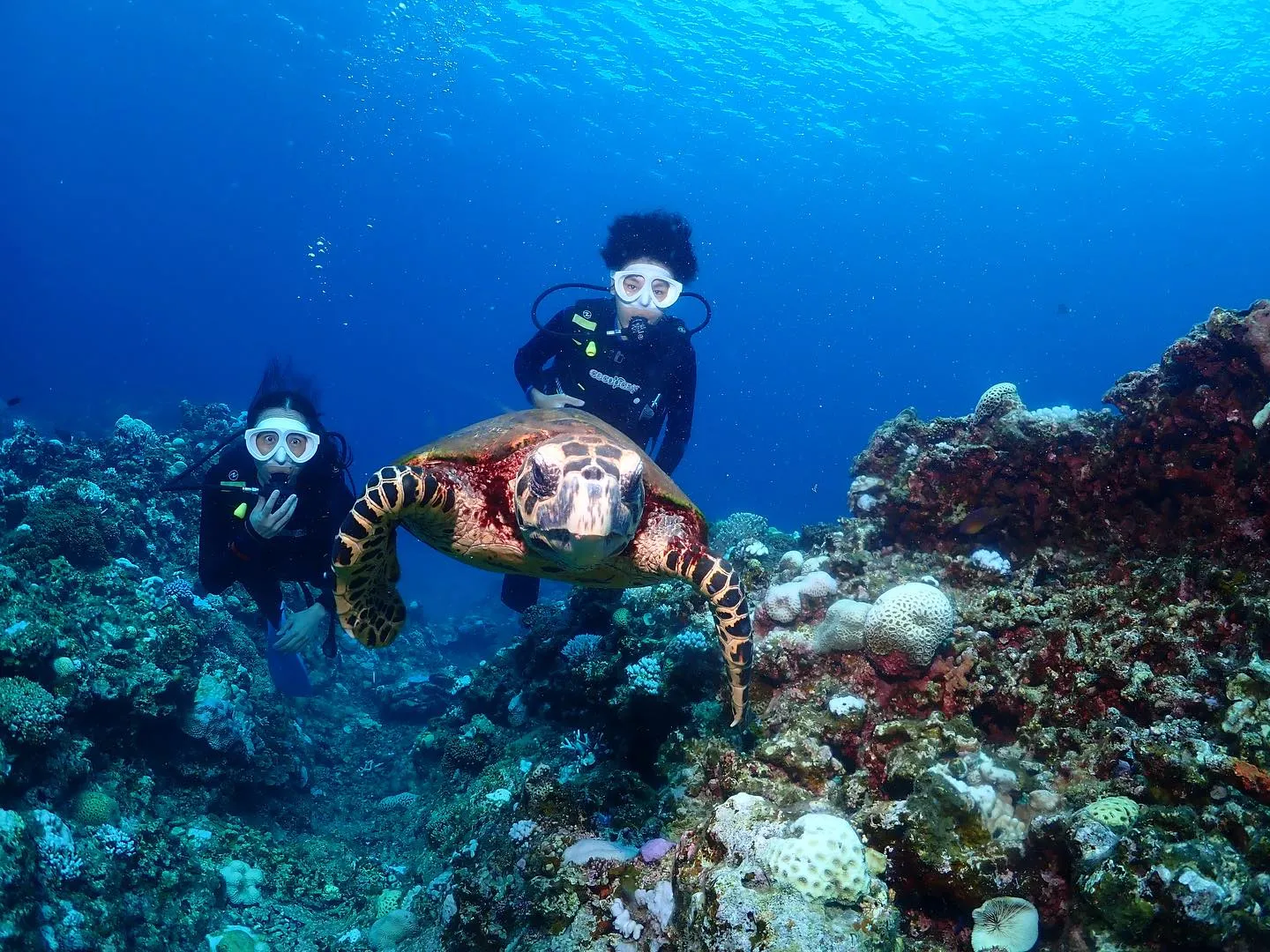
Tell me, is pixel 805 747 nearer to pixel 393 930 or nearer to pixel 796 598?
pixel 796 598

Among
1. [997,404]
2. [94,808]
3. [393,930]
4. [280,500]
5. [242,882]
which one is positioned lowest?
[393,930]

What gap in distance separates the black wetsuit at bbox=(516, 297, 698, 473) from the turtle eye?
4.18 meters

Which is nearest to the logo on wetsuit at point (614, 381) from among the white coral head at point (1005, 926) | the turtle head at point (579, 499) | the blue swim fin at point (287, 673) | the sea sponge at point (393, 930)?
the turtle head at point (579, 499)

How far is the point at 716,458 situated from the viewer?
447ft

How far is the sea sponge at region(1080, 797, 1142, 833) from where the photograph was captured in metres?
2.49

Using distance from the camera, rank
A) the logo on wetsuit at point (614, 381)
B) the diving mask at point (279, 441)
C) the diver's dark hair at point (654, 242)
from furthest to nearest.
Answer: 1. the diver's dark hair at point (654, 242)
2. the logo on wetsuit at point (614, 381)
3. the diving mask at point (279, 441)

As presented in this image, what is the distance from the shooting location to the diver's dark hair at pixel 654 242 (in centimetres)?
810

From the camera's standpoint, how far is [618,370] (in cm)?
751

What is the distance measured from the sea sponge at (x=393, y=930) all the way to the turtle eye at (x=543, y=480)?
12.3 ft

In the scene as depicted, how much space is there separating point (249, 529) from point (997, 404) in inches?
309

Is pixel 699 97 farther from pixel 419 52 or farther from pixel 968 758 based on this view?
pixel 968 758

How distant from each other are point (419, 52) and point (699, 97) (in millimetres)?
22456

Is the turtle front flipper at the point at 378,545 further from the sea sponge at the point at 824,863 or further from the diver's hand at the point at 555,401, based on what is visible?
the sea sponge at the point at 824,863

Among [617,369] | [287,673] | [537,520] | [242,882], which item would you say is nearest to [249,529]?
[242,882]
